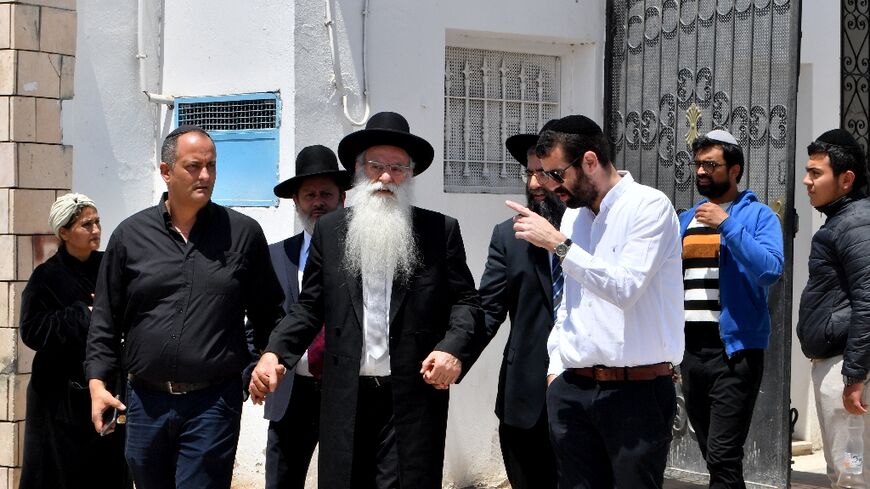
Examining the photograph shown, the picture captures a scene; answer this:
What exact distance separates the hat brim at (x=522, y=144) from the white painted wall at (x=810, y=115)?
339cm

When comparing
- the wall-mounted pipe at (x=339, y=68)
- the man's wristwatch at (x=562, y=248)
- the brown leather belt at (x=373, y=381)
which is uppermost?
the wall-mounted pipe at (x=339, y=68)

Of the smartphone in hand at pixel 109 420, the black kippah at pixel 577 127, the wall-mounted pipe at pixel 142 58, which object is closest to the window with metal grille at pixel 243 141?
the wall-mounted pipe at pixel 142 58

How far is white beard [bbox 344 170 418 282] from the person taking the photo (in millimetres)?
5090

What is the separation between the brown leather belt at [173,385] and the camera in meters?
4.98

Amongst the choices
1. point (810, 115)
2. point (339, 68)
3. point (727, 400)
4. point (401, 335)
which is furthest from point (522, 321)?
point (810, 115)

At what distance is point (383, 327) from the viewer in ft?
16.7

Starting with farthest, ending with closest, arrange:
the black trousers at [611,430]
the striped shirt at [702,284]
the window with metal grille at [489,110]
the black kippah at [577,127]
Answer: the window with metal grille at [489,110] → the striped shirt at [702,284] → the black kippah at [577,127] → the black trousers at [611,430]

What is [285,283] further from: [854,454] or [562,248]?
[854,454]

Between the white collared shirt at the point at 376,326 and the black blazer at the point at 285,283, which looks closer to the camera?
the white collared shirt at the point at 376,326

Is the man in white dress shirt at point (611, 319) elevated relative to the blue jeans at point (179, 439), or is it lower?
elevated

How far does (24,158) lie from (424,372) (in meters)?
3.78

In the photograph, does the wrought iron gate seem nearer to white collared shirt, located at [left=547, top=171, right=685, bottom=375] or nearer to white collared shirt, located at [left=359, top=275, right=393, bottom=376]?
white collared shirt, located at [left=547, top=171, right=685, bottom=375]

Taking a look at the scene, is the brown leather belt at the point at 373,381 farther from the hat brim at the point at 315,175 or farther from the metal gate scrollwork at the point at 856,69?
the metal gate scrollwork at the point at 856,69

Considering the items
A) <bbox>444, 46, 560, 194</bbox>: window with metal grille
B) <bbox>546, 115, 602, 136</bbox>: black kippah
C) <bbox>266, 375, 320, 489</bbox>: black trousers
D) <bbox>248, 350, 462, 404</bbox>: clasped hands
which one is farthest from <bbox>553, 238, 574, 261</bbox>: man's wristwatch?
<bbox>444, 46, 560, 194</bbox>: window with metal grille
